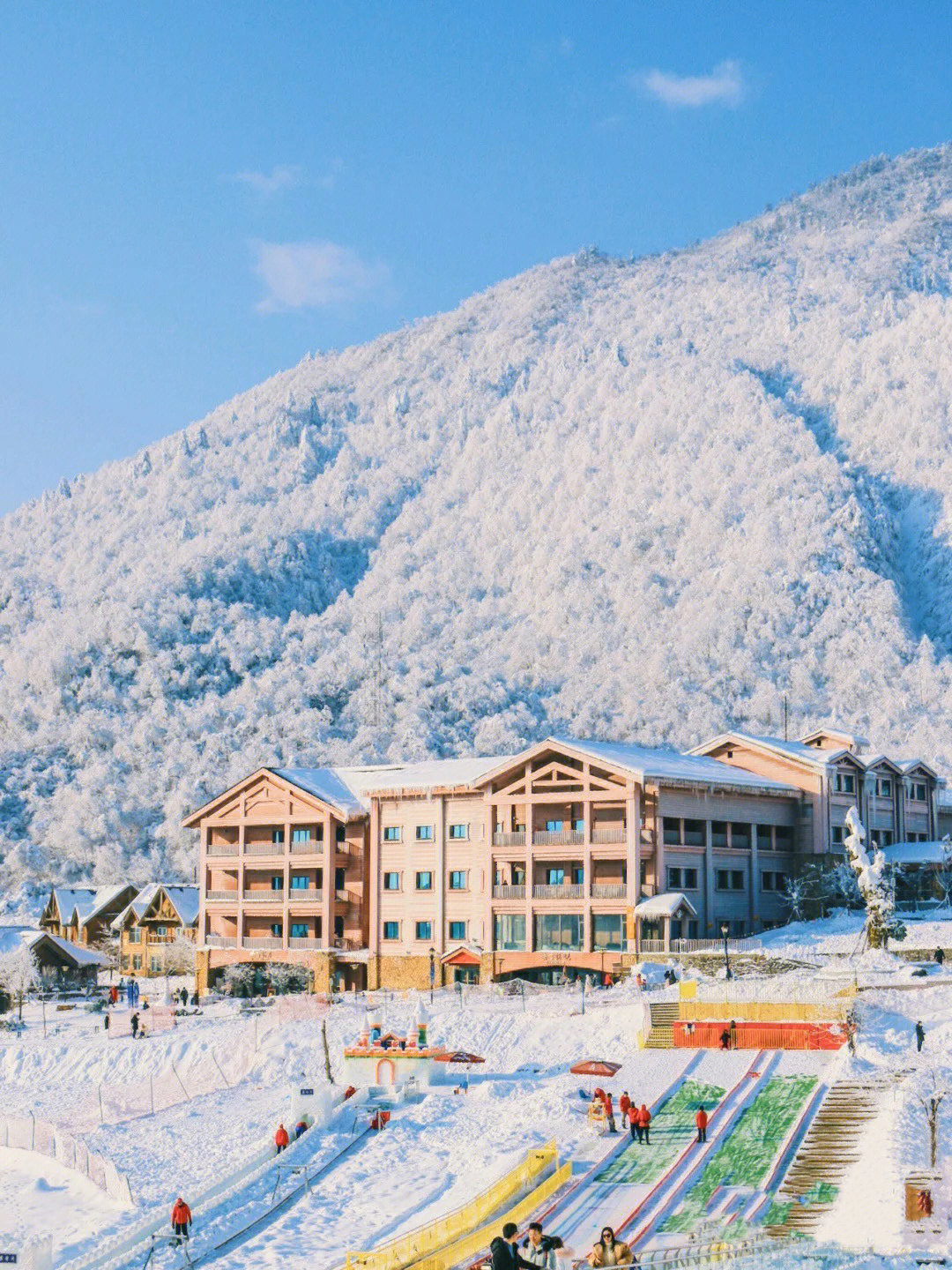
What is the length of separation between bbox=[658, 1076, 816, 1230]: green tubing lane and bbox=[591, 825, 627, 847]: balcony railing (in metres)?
26.7

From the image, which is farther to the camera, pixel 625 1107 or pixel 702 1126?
pixel 625 1107

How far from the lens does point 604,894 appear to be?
69812 mm

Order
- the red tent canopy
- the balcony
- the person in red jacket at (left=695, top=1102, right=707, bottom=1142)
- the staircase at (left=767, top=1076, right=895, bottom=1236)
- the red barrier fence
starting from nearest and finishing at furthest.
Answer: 1. the staircase at (left=767, top=1076, right=895, bottom=1236)
2. the person in red jacket at (left=695, top=1102, right=707, bottom=1142)
3. the red tent canopy
4. the red barrier fence
5. the balcony

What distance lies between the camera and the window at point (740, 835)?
7569 centimetres

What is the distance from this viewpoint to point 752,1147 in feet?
126

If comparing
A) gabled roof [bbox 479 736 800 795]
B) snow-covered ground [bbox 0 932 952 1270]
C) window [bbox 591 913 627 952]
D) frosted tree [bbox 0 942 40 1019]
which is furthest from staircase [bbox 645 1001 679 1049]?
frosted tree [bbox 0 942 40 1019]

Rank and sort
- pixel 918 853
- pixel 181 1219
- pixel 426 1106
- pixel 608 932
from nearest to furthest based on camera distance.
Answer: pixel 181 1219
pixel 426 1106
pixel 608 932
pixel 918 853

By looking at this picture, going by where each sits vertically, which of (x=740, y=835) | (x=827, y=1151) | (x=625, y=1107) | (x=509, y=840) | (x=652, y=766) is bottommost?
(x=827, y=1151)

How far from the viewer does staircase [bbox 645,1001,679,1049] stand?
49.9m

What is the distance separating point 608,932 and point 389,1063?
2314cm

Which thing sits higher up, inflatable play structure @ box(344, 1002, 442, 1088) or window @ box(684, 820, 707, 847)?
window @ box(684, 820, 707, 847)

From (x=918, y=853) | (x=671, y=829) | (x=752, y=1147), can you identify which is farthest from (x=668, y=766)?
(x=752, y=1147)

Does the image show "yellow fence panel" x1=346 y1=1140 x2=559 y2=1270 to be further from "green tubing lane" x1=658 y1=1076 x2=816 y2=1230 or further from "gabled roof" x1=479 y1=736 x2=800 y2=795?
"gabled roof" x1=479 y1=736 x2=800 y2=795

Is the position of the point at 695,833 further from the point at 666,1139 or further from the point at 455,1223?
the point at 455,1223
